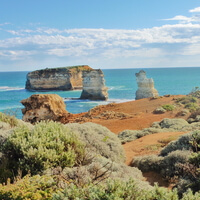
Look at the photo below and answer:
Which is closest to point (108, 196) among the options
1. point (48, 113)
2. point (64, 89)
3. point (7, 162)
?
point (7, 162)

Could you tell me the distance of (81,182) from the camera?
14.8ft

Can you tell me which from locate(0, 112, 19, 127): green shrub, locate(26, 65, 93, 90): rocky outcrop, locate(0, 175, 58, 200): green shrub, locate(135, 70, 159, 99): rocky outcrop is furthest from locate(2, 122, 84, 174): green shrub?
locate(26, 65, 93, 90): rocky outcrop

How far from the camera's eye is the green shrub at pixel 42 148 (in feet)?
19.6

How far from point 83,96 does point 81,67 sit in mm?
28606

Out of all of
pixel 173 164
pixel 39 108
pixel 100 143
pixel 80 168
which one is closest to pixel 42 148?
pixel 80 168

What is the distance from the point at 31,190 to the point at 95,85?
4809 cm

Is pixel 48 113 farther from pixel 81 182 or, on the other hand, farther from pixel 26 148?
pixel 81 182

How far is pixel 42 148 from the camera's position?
6.11 m

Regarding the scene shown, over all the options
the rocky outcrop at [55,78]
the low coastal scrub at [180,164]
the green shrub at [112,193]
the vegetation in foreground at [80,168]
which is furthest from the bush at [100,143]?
the rocky outcrop at [55,78]

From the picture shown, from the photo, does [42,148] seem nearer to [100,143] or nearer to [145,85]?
[100,143]

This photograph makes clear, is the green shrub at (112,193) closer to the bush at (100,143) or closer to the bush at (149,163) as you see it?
the bush at (100,143)

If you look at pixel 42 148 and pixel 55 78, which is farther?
pixel 55 78

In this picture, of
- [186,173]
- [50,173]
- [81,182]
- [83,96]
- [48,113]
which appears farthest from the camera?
[83,96]

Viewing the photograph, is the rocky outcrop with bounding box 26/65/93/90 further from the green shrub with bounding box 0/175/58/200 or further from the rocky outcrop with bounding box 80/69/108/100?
the green shrub with bounding box 0/175/58/200
